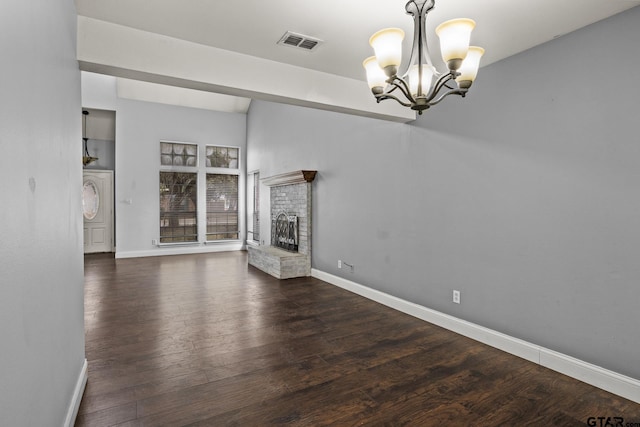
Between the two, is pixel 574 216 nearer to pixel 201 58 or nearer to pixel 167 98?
pixel 201 58

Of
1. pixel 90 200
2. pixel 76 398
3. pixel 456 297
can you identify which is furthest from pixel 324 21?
pixel 90 200

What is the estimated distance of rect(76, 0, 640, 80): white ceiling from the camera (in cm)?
218

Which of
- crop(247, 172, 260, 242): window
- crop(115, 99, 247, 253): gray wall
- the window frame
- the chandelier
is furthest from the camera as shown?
the window frame

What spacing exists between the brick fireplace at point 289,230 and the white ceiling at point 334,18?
3190 millimetres

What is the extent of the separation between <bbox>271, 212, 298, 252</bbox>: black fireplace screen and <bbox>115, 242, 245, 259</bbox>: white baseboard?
7.55ft

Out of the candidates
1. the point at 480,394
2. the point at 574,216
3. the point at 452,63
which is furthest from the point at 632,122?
the point at 480,394

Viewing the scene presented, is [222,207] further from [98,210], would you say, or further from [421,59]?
[421,59]

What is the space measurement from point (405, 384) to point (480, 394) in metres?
0.49

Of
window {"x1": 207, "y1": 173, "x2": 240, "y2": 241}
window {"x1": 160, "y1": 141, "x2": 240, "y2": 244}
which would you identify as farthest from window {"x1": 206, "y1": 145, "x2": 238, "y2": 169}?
window {"x1": 207, "y1": 173, "x2": 240, "y2": 241}

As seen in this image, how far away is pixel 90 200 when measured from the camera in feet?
27.7

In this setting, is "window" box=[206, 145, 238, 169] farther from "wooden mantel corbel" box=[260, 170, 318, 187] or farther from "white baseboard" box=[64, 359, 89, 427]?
"white baseboard" box=[64, 359, 89, 427]

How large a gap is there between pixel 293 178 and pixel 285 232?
3.81ft

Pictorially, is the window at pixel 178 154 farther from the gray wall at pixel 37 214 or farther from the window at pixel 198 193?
the gray wall at pixel 37 214

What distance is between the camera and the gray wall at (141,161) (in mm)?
7867
